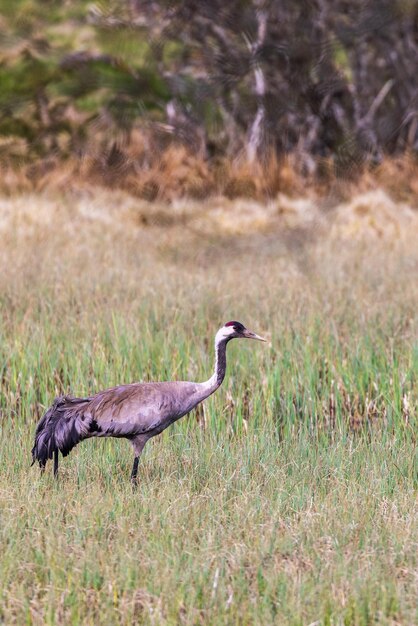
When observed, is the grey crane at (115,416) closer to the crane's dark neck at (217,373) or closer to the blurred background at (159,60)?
the crane's dark neck at (217,373)

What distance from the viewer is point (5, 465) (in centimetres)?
513

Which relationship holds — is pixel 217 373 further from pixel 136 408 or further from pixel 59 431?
pixel 59 431

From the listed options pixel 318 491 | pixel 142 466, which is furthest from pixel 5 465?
pixel 318 491

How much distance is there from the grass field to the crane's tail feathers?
128 mm

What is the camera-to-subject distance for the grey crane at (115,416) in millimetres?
4848

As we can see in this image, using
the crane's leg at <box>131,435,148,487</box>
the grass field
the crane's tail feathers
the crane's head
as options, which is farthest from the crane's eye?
the crane's tail feathers

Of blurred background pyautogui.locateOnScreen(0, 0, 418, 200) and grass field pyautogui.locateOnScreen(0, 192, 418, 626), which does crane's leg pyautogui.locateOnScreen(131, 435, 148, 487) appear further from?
blurred background pyautogui.locateOnScreen(0, 0, 418, 200)

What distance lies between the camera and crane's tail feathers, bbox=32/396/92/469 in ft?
15.8

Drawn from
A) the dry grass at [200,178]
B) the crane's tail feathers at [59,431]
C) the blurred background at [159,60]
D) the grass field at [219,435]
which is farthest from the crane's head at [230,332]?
the dry grass at [200,178]

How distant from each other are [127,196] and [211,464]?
8.62 meters

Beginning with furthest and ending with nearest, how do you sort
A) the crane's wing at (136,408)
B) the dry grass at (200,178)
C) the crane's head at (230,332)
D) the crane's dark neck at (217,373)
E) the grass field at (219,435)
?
the dry grass at (200,178) → the crane's head at (230,332) → the crane's dark neck at (217,373) → the crane's wing at (136,408) → the grass field at (219,435)

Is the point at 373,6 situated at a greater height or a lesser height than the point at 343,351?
greater

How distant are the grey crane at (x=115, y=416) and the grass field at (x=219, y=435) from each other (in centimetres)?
17

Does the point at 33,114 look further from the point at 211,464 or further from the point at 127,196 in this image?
the point at 127,196
